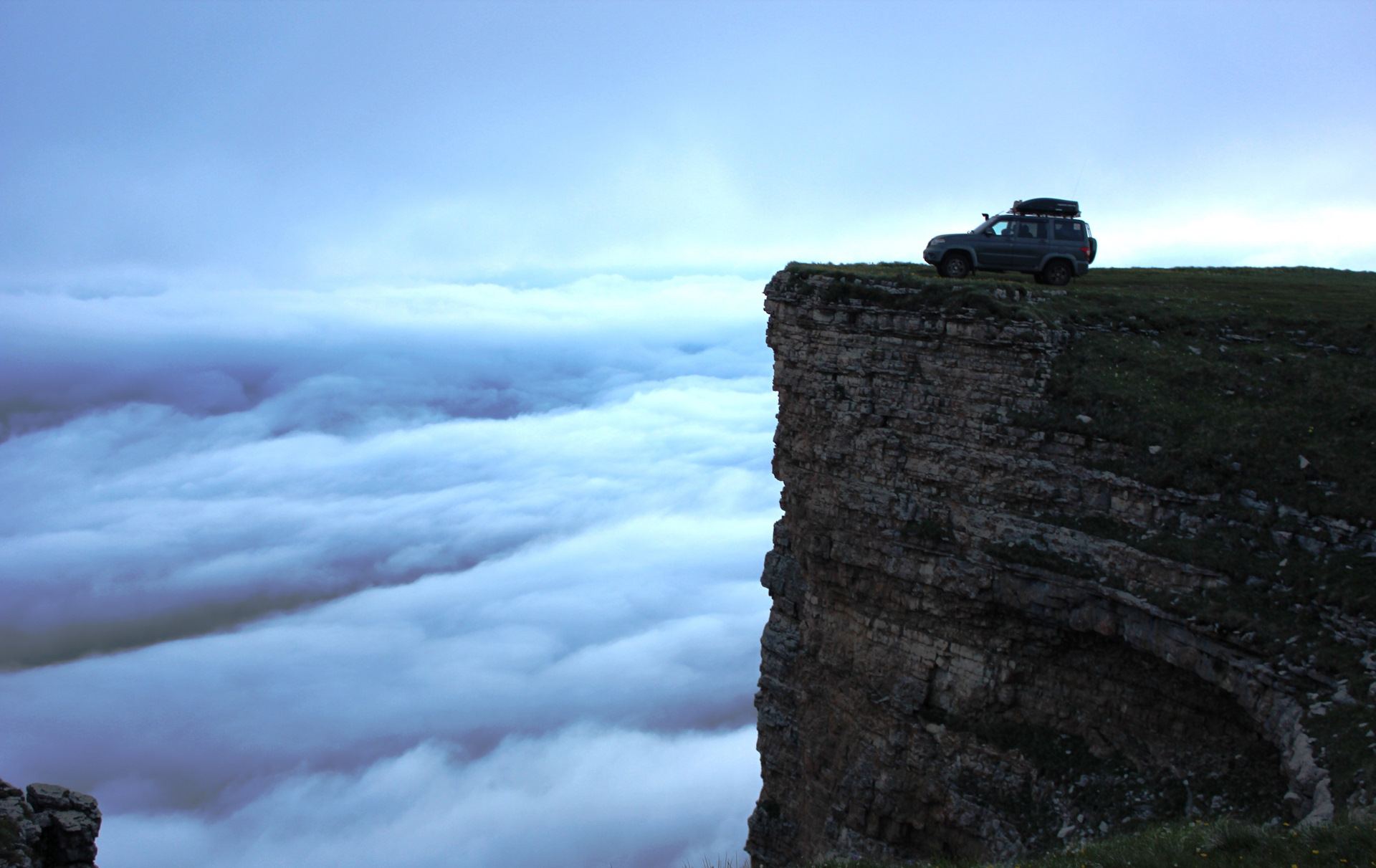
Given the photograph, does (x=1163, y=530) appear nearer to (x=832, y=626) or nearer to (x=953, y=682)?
(x=953, y=682)

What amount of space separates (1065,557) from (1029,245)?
1084 cm

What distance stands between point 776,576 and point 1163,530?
1177 cm

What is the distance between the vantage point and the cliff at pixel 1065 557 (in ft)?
Result: 49.2

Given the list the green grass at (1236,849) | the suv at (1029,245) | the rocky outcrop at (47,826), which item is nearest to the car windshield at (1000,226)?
the suv at (1029,245)

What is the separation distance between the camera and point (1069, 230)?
80.3 feet

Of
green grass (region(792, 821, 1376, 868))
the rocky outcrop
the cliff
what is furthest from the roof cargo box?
the rocky outcrop

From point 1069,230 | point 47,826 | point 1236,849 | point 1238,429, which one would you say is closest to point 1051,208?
point 1069,230

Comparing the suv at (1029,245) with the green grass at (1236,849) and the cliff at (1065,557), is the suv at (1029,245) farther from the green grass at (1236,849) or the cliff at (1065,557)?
the green grass at (1236,849)

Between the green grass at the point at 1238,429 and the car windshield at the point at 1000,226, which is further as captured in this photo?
the car windshield at the point at 1000,226

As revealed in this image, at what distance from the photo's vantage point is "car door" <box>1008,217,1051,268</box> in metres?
24.6

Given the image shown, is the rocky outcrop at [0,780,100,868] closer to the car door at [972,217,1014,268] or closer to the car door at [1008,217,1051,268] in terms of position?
the car door at [972,217,1014,268]

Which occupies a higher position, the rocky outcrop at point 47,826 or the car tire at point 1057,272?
the car tire at point 1057,272

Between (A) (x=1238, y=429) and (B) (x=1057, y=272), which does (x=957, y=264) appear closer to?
(B) (x=1057, y=272)

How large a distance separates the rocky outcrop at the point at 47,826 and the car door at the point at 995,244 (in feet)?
79.5
